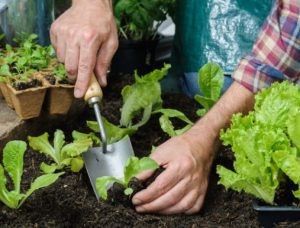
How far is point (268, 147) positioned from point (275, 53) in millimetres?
486

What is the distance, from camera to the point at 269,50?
1815 millimetres

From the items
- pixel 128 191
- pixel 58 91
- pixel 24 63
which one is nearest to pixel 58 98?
pixel 58 91

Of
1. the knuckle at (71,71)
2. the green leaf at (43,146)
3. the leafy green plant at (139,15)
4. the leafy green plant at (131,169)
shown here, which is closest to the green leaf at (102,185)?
the leafy green plant at (131,169)

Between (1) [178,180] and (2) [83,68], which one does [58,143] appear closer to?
(2) [83,68]

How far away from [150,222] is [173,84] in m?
1.14

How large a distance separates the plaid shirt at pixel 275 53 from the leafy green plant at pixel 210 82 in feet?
0.37

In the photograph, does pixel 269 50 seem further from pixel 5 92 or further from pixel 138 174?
pixel 5 92

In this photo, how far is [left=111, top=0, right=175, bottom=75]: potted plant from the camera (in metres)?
2.59

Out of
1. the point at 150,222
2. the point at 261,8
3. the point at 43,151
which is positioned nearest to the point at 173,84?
the point at 261,8

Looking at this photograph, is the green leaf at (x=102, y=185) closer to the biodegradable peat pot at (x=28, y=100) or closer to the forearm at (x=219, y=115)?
the forearm at (x=219, y=115)

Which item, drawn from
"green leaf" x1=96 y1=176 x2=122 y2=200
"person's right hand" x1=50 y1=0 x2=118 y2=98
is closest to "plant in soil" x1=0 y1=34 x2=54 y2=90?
"person's right hand" x1=50 y1=0 x2=118 y2=98

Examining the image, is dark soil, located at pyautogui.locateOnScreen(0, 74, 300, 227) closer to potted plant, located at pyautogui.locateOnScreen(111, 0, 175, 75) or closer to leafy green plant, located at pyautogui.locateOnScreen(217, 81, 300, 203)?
leafy green plant, located at pyautogui.locateOnScreen(217, 81, 300, 203)

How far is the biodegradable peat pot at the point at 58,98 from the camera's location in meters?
1.83

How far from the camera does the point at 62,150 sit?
168 cm
